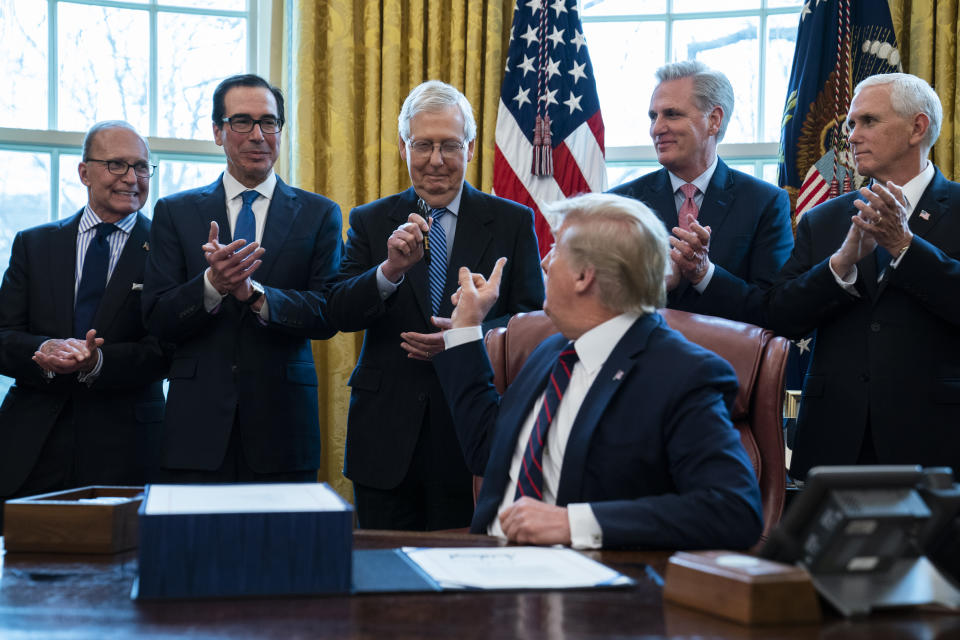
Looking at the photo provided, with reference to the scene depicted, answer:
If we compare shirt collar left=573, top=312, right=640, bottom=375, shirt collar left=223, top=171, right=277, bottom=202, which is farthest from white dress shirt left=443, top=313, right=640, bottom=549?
shirt collar left=223, top=171, right=277, bottom=202

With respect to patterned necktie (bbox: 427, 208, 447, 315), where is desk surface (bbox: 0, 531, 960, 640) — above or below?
below

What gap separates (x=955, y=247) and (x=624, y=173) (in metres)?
2.24

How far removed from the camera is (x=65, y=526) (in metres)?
1.54

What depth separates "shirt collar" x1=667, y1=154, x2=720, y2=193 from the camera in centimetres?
313

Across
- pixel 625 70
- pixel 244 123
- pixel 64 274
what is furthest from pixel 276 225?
pixel 625 70

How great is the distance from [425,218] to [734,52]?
8.11 feet

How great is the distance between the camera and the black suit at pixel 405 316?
2855 mm

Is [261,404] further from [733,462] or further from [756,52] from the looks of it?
[756,52]

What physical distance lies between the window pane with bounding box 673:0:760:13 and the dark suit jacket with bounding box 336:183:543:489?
90.5 inches

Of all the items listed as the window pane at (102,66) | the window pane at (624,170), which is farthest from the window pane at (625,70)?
the window pane at (102,66)

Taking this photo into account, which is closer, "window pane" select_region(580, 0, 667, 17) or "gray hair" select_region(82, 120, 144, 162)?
"gray hair" select_region(82, 120, 144, 162)

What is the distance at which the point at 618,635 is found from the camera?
113 centimetres

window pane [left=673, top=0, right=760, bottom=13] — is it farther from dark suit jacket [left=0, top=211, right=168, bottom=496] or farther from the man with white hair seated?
the man with white hair seated

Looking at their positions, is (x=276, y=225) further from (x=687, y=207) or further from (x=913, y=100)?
(x=913, y=100)
